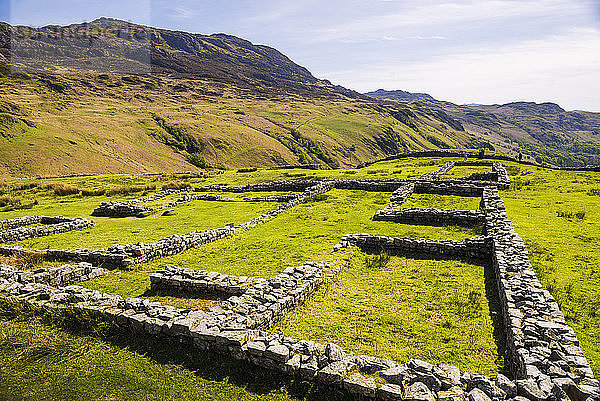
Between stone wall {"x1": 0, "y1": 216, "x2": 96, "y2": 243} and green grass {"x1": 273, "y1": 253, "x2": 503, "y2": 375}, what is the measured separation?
58.7ft

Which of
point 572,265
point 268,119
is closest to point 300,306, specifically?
point 572,265

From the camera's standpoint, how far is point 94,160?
6625 cm

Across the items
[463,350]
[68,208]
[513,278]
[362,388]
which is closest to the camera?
[362,388]

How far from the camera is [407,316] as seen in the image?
32.7ft

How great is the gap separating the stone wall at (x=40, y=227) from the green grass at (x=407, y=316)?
58.7 feet

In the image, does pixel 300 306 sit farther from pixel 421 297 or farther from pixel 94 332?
pixel 94 332

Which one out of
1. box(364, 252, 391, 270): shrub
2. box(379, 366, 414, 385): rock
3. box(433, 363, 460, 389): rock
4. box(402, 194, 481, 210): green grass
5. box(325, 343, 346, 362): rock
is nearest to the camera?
box(433, 363, 460, 389): rock

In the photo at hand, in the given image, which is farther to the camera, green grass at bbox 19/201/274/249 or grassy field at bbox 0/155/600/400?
green grass at bbox 19/201/274/249

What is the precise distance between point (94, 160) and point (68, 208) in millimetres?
43089

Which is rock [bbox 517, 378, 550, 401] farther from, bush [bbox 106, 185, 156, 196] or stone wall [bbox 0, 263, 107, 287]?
bush [bbox 106, 185, 156, 196]

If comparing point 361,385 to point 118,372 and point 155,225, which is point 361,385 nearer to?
point 118,372

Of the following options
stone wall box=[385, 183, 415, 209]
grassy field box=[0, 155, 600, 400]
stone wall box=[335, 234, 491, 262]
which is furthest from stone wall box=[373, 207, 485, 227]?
stone wall box=[335, 234, 491, 262]

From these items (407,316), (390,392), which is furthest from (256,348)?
(407,316)

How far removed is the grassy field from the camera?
7.74 meters
